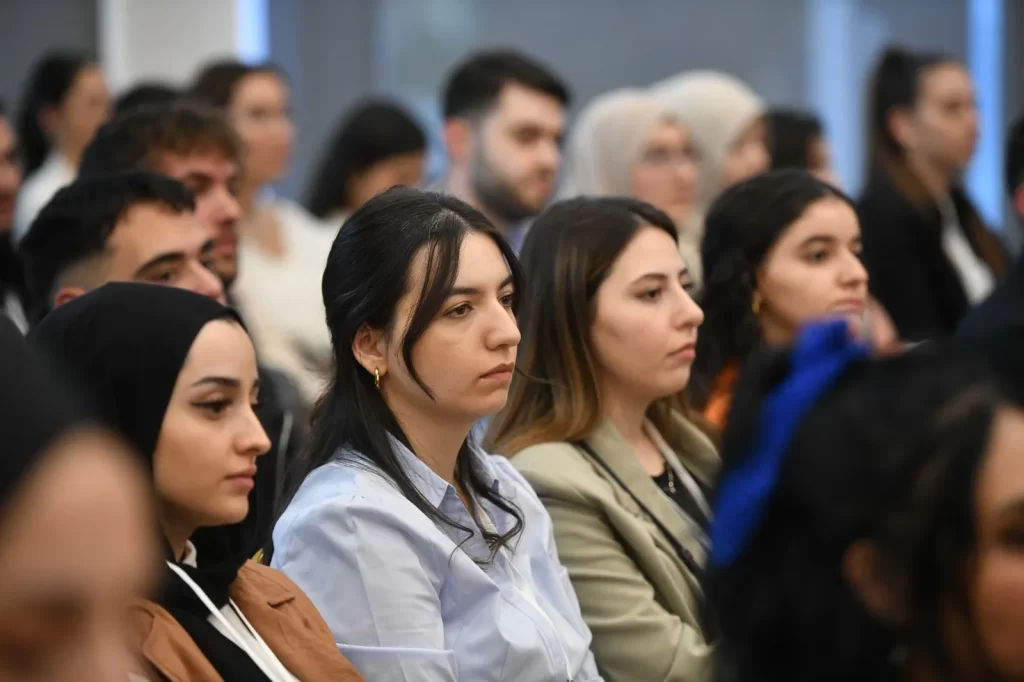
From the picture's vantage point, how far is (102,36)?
6008 millimetres

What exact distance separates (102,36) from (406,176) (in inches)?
80.5

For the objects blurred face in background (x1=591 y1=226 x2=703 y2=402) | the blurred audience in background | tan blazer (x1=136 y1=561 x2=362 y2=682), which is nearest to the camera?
tan blazer (x1=136 y1=561 x2=362 y2=682)

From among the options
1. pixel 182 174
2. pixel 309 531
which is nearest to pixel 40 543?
pixel 309 531

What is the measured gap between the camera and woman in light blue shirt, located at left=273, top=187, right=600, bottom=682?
2.03 m

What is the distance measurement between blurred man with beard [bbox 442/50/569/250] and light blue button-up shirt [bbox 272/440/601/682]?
227 centimetres

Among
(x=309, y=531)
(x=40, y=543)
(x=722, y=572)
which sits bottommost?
(x=309, y=531)

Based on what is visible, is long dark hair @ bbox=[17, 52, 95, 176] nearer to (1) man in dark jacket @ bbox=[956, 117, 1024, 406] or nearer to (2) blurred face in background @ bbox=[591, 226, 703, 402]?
(2) blurred face in background @ bbox=[591, 226, 703, 402]

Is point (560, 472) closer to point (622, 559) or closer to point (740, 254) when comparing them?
point (622, 559)

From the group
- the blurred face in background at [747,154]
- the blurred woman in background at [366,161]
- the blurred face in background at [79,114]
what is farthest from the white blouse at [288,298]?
the blurred face in background at [747,154]

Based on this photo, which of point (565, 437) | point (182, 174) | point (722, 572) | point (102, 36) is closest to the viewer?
point (722, 572)

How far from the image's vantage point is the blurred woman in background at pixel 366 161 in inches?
185

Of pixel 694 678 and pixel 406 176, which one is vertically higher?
pixel 406 176

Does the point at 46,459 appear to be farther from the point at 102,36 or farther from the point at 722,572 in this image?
the point at 102,36

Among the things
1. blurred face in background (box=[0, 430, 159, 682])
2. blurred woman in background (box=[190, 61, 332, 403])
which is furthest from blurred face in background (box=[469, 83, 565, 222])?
blurred face in background (box=[0, 430, 159, 682])
